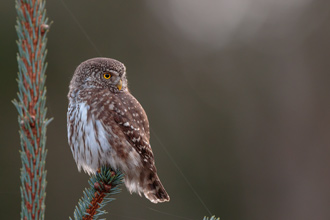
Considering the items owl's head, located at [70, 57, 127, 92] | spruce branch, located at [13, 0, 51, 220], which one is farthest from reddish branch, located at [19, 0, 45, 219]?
owl's head, located at [70, 57, 127, 92]

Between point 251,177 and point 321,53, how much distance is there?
8.77 ft

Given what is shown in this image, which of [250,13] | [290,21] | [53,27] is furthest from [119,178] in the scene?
[250,13]

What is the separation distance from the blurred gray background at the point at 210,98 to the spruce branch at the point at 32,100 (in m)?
5.36

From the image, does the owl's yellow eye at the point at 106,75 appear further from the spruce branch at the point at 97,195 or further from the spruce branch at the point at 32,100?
the spruce branch at the point at 32,100

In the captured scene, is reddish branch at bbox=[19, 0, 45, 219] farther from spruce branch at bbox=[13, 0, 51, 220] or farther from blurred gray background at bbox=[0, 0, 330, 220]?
blurred gray background at bbox=[0, 0, 330, 220]

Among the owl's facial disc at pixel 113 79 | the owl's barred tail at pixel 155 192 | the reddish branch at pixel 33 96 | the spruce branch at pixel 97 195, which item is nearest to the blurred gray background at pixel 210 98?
the owl's barred tail at pixel 155 192

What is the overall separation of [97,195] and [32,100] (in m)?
0.82

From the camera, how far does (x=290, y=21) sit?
884 centimetres

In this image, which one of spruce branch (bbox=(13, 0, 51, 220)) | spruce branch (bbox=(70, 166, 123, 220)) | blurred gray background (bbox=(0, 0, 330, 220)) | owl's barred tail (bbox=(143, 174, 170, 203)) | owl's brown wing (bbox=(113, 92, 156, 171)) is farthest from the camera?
blurred gray background (bbox=(0, 0, 330, 220))

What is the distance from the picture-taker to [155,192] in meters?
3.40

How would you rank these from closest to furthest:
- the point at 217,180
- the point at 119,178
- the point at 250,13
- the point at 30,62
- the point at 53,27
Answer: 1. the point at 30,62
2. the point at 119,178
3. the point at 53,27
4. the point at 217,180
5. the point at 250,13

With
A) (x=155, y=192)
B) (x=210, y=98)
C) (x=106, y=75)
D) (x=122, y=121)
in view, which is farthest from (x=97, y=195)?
(x=210, y=98)

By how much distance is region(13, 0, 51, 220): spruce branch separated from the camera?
1534mm

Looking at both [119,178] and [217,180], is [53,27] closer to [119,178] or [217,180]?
[217,180]
